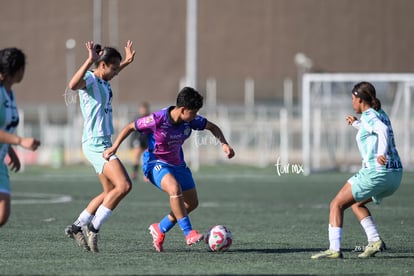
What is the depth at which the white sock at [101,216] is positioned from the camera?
37.9 ft

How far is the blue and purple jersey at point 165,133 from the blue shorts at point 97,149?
44 cm

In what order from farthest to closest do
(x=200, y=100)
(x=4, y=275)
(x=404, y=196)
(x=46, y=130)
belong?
(x=46, y=130) → (x=404, y=196) → (x=200, y=100) → (x=4, y=275)

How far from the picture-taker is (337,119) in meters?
43.6

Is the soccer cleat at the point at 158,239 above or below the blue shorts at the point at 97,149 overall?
below

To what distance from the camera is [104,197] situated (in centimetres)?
1184

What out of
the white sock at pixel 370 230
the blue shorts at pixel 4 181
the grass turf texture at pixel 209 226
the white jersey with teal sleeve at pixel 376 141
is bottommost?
the grass turf texture at pixel 209 226

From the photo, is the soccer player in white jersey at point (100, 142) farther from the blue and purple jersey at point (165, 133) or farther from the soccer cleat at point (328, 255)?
the soccer cleat at point (328, 255)

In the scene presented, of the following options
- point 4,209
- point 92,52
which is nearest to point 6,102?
point 4,209

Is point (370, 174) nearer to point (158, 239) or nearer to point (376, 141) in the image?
point (376, 141)

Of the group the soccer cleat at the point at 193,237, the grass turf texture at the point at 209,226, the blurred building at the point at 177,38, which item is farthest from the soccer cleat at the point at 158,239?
the blurred building at the point at 177,38

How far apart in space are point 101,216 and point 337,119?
1291 inches

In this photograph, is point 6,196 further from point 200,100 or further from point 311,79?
point 311,79

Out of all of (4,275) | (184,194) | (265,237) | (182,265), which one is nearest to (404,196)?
(265,237)

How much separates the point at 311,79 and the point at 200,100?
884 inches
